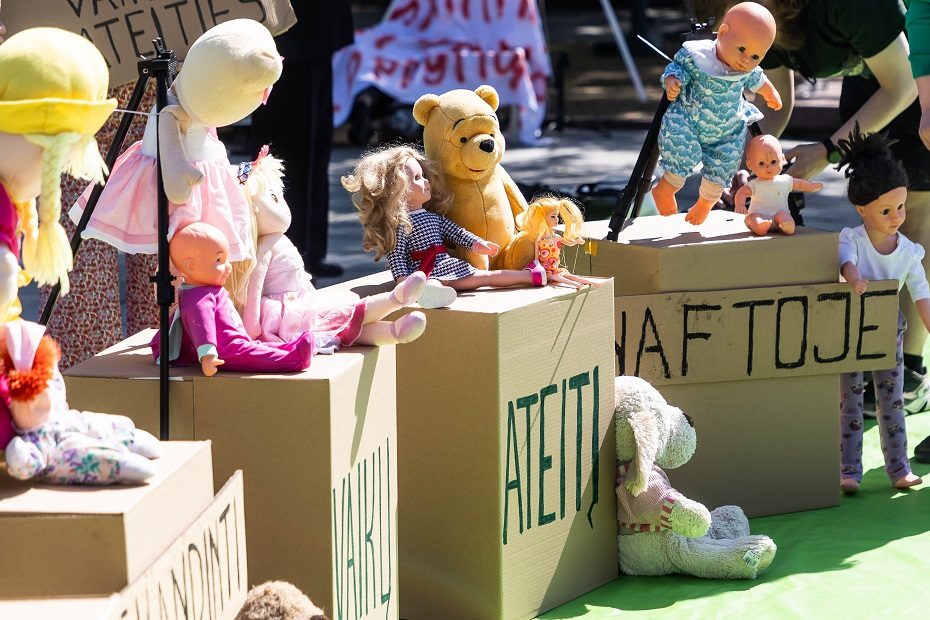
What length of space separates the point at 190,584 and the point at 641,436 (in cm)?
135

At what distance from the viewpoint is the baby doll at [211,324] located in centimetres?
251

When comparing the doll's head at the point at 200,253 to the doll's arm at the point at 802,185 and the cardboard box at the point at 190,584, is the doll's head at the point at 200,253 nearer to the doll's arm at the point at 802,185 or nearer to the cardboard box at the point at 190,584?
the cardboard box at the point at 190,584

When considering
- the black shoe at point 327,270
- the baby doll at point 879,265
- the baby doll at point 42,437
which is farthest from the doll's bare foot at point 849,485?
the black shoe at point 327,270

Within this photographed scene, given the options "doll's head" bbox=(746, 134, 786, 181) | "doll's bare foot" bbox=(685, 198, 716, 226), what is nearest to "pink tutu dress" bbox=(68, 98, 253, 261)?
"doll's bare foot" bbox=(685, 198, 716, 226)

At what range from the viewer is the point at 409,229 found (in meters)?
3.04

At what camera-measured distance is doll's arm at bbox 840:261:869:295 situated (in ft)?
11.8

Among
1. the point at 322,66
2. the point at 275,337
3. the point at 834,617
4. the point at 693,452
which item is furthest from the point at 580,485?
the point at 322,66

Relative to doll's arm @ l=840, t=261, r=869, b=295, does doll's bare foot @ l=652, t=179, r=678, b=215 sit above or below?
above

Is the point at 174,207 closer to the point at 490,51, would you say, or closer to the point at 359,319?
the point at 359,319

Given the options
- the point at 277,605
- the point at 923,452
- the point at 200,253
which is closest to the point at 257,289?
the point at 200,253

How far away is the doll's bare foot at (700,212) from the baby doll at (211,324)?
1466 mm

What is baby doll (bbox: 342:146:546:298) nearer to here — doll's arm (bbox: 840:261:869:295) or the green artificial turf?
the green artificial turf

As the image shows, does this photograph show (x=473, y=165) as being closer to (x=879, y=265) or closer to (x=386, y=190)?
(x=386, y=190)

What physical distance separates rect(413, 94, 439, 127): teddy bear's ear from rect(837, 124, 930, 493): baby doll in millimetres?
1233
